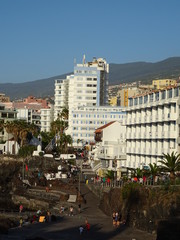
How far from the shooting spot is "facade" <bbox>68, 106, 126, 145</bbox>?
170m

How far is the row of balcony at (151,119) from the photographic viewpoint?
230ft

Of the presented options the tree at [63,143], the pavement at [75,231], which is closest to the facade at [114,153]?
the pavement at [75,231]

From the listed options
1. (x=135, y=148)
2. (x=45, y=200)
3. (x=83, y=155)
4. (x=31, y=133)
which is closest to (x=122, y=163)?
(x=135, y=148)

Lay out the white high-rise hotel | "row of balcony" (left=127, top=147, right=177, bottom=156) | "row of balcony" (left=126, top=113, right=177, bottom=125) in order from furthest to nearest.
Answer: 1. the white high-rise hotel
2. "row of balcony" (left=127, top=147, right=177, bottom=156)
3. "row of balcony" (left=126, top=113, right=177, bottom=125)

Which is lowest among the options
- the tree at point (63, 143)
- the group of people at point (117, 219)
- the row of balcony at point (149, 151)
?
the group of people at point (117, 219)

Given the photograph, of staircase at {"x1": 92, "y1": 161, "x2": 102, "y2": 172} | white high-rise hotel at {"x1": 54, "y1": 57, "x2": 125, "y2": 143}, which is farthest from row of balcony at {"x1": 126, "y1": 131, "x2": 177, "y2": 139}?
white high-rise hotel at {"x1": 54, "y1": 57, "x2": 125, "y2": 143}

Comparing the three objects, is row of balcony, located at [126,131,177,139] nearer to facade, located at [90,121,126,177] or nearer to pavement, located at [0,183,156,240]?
facade, located at [90,121,126,177]

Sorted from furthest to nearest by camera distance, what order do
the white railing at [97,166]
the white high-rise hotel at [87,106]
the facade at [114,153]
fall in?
the white high-rise hotel at [87,106]
the white railing at [97,166]
the facade at [114,153]

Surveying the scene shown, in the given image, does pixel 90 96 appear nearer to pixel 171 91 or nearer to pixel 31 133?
pixel 31 133

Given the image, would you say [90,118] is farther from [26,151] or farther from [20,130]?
[26,151]

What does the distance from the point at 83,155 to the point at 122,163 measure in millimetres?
54541

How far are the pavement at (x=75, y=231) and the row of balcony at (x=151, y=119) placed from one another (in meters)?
14.4

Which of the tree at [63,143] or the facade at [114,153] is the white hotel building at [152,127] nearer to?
the facade at [114,153]

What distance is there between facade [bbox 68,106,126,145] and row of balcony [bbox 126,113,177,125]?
269 ft
